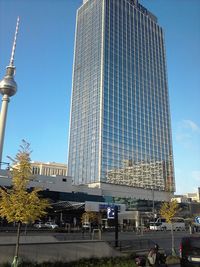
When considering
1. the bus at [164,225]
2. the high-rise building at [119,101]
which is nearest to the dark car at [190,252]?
the bus at [164,225]

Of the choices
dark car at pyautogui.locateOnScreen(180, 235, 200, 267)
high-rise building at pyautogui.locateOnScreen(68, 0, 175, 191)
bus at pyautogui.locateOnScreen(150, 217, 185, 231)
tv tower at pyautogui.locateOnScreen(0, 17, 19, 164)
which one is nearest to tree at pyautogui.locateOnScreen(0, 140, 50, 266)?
dark car at pyautogui.locateOnScreen(180, 235, 200, 267)

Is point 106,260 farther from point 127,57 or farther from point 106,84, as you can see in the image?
point 127,57

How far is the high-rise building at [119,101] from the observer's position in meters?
133

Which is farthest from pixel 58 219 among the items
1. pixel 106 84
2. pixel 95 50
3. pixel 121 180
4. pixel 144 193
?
pixel 95 50

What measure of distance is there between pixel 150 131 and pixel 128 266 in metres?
141

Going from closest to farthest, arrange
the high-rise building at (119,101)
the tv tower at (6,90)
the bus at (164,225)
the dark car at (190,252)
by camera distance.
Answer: the dark car at (190,252) → the bus at (164,225) → the tv tower at (6,90) → the high-rise building at (119,101)

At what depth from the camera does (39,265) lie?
16.0 metres

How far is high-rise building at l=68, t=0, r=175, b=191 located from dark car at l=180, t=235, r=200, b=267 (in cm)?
10767

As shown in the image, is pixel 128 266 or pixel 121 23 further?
pixel 121 23

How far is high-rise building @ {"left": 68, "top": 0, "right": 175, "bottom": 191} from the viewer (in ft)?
435

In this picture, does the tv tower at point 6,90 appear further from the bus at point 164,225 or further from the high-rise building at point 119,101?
the bus at point 164,225

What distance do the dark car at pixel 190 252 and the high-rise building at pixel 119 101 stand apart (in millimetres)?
107674

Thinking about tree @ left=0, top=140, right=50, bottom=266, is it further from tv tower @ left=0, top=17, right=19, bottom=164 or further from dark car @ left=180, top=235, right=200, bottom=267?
tv tower @ left=0, top=17, right=19, bottom=164

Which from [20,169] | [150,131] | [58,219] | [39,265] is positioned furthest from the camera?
[150,131]
